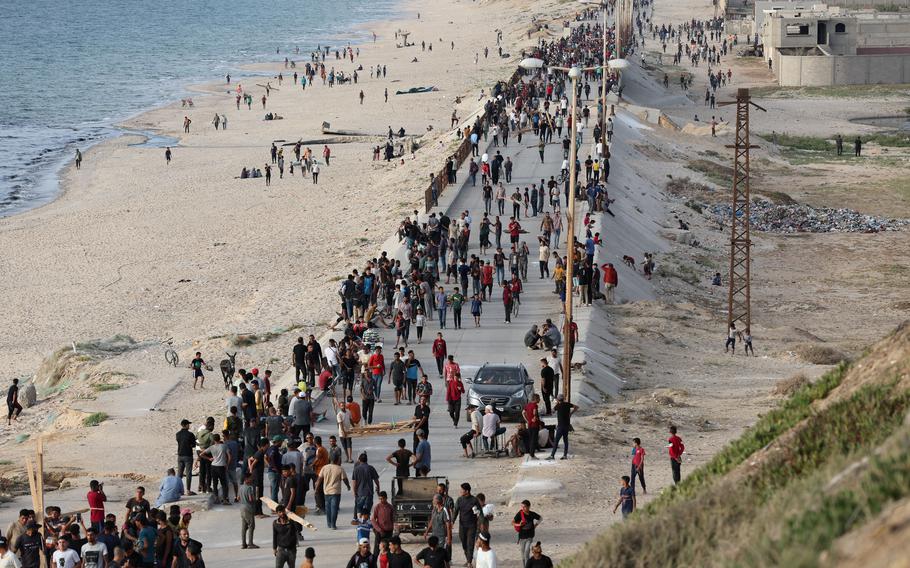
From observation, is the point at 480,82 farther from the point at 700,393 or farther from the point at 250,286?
the point at 700,393

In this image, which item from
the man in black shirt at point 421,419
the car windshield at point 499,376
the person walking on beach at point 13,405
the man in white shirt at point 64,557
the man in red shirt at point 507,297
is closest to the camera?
the man in white shirt at point 64,557

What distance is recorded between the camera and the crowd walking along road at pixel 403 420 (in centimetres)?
1591

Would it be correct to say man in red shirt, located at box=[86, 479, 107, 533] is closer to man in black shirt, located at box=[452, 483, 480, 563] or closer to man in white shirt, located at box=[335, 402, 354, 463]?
man in white shirt, located at box=[335, 402, 354, 463]

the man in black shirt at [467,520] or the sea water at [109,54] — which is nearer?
the man in black shirt at [467,520]

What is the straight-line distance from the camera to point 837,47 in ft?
299

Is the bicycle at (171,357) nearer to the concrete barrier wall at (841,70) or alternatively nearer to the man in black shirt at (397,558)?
the man in black shirt at (397,558)

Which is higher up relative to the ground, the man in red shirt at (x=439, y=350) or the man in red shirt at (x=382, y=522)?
the man in red shirt at (x=382, y=522)

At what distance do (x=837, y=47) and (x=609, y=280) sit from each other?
64.2m

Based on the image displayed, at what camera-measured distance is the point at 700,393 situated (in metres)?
26.7

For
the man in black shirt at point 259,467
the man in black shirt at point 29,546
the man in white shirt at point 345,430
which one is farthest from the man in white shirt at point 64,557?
the man in white shirt at point 345,430

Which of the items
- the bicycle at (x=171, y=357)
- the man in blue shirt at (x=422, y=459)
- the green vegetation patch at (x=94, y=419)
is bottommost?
the bicycle at (x=171, y=357)

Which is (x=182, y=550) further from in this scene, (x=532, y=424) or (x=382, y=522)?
(x=532, y=424)

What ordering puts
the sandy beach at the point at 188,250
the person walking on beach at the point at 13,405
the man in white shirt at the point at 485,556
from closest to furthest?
the man in white shirt at the point at 485,556 → the person walking on beach at the point at 13,405 → the sandy beach at the point at 188,250

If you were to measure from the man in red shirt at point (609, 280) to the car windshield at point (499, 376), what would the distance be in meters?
8.87
